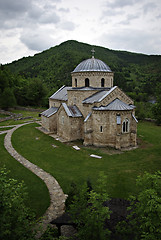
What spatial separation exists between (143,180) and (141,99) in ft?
267

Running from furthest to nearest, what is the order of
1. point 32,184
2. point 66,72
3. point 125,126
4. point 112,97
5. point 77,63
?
point 66,72
point 77,63
point 112,97
point 125,126
point 32,184

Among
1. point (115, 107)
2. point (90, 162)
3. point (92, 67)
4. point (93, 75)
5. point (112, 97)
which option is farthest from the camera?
point (92, 67)

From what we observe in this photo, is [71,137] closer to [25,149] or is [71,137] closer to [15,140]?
[25,149]

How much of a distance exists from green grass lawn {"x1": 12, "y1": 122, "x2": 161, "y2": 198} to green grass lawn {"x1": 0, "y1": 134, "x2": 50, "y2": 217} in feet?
5.40

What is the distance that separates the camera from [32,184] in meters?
14.6

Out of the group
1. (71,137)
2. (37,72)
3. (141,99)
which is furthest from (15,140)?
(37,72)

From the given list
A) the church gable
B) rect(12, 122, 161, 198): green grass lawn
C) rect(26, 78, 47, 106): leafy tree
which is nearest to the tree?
rect(12, 122, 161, 198): green grass lawn

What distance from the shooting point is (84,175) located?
1631cm

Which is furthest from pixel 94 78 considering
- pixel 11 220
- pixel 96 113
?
pixel 11 220

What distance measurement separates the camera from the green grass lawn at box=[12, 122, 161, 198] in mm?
15219

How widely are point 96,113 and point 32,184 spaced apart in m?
12.7

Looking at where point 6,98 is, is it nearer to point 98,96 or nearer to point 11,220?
point 98,96

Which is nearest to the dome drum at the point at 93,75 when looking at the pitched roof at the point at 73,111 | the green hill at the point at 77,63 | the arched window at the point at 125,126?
the pitched roof at the point at 73,111

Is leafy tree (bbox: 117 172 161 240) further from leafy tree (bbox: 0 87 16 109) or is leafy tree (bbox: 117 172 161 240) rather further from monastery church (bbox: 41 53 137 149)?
leafy tree (bbox: 0 87 16 109)
